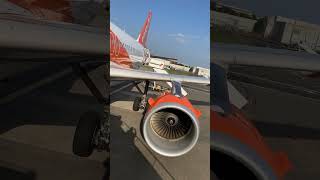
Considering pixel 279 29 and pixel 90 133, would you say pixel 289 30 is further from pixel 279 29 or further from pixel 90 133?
pixel 90 133

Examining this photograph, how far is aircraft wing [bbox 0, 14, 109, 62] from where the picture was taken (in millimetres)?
1548

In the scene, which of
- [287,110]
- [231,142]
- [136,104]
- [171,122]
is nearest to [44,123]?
[136,104]

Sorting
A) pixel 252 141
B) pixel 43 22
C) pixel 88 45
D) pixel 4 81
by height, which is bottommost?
pixel 4 81

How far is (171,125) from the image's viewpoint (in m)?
2.20

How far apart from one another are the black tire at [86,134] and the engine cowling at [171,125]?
1.80ft

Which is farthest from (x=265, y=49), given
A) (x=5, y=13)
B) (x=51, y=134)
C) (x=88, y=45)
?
(x=51, y=134)

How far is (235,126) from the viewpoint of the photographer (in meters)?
1.14

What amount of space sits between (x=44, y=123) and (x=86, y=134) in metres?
1.35

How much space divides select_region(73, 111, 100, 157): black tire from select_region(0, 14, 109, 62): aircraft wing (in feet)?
2.76

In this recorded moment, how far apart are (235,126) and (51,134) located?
272 centimetres

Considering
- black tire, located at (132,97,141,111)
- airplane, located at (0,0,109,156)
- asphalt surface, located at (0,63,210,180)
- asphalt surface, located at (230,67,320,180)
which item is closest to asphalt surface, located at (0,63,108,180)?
asphalt surface, located at (0,63,210,180)

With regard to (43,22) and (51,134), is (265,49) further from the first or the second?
(51,134)

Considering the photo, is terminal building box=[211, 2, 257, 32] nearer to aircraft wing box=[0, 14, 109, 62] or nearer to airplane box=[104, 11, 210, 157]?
aircraft wing box=[0, 14, 109, 62]

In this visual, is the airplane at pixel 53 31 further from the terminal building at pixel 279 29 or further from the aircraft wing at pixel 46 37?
the terminal building at pixel 279 29
